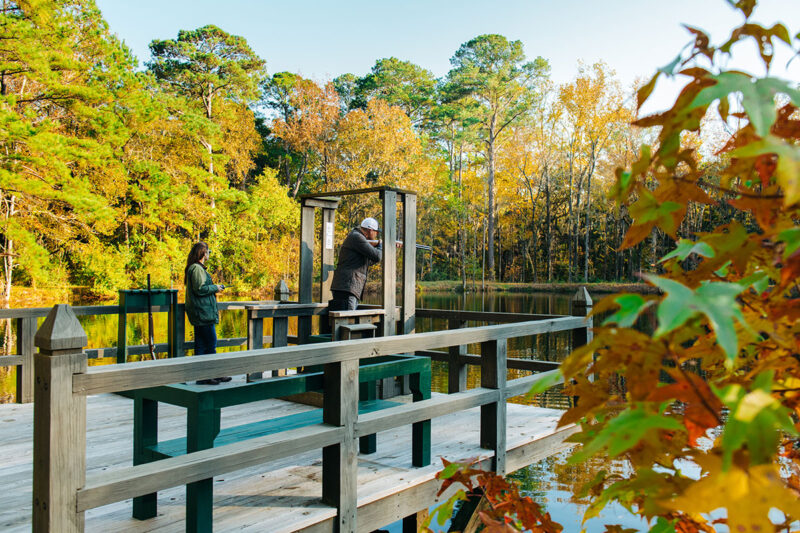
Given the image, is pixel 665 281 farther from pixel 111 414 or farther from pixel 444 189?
pixel 444 189

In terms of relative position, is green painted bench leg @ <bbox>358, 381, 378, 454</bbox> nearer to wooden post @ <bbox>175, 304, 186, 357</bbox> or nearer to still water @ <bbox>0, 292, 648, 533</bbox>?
still water @ <bbox>0, 292, 648, 533</bbox>

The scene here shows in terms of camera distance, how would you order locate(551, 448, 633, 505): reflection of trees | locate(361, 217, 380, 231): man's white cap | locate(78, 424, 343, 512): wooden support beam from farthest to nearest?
locate(551, 448, 633, 505): reflection of trees → locate(361, 217, 380, 231): man's white cap → locate(78, 424, 343, 512): wooden support beam

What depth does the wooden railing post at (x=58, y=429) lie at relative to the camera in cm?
184

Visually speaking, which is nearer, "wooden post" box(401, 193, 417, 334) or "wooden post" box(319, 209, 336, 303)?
"wooden post" box(401, 193, 417, 334)

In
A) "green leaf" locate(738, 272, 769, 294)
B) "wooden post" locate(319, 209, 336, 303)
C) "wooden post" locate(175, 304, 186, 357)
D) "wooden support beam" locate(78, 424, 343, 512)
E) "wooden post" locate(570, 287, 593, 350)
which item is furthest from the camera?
"wooden post" locate(319, 209, 336, 303)

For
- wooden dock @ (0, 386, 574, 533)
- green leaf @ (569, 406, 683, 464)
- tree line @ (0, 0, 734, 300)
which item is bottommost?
wooden dock @ (0, 386, 574, 533)

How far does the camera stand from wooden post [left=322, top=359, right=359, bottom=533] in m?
2.67

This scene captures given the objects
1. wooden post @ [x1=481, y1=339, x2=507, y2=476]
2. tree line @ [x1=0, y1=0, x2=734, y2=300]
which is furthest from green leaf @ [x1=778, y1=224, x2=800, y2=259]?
tree line @ [x1=0, y1=0, x2=734, y2=300]

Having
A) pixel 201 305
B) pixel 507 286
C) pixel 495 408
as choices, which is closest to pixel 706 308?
pixel 495 408

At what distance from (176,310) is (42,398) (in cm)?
370

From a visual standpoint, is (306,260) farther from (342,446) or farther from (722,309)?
(722,309)

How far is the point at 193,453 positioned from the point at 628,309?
2111 mm

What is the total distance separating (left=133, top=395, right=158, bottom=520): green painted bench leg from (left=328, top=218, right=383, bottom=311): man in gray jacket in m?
2.88

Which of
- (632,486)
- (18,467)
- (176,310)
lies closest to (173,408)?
(176,310)
